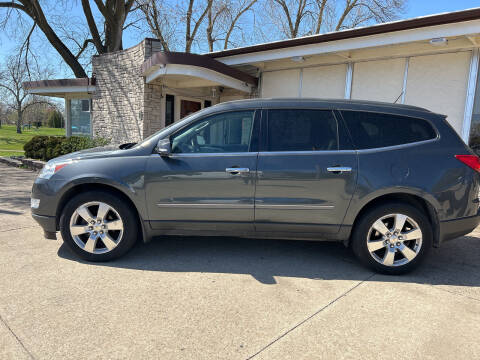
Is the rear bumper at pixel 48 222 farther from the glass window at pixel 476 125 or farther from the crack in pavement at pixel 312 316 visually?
the glass window at pixel 476 125

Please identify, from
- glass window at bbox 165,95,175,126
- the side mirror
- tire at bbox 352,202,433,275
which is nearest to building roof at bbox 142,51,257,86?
glass window at bbox 165,95,175,126

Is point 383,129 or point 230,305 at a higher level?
point 383,129

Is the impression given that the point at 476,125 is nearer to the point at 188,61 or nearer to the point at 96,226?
the point at 188,61

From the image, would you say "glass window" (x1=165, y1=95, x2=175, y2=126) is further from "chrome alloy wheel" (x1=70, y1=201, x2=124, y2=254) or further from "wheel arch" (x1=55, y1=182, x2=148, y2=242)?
"chrome alloy wheel" (x1=70, y1=201, x2=124, y2=254)

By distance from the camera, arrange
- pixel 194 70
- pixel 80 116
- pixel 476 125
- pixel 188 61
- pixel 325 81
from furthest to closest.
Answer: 1. pixel 80 116
2. pixel 325 81
3. pixel 194 70
4. pixel 188 61
5. pixel 476 125

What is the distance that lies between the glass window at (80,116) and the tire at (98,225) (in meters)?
12.6

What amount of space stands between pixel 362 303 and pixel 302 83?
26.8ft

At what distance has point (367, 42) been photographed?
7844 millimetres

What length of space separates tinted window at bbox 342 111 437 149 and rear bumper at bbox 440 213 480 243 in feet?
3.07

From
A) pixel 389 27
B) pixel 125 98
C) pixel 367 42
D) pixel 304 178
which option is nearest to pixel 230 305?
pixel 304 178

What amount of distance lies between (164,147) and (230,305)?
174 centimetres

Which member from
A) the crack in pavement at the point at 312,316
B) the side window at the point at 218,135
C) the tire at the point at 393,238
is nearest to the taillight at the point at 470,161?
the tire at the point at 393,238

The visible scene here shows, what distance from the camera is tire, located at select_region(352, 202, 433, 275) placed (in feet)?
11.6

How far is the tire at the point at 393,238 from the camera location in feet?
11.6
